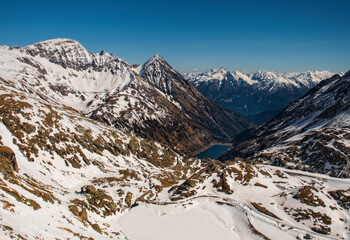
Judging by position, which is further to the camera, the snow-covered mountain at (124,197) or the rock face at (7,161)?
the rock face at (7,161)

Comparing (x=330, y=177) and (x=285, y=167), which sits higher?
(x=285, y=167)

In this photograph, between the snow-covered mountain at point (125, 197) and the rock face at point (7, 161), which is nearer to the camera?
the snow-covered mountain at point (125, 197)

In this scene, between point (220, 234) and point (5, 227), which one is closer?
point (5, 227)

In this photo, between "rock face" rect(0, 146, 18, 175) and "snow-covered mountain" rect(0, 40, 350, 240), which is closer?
"snow-covered mountain" rect(0, 40, 350, 240)

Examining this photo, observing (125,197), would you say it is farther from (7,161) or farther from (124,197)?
(7,161)

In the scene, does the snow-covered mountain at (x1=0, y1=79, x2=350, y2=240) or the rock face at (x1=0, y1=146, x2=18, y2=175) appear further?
the rock face at (x1=0, y1=146, x2=18, y2=175)

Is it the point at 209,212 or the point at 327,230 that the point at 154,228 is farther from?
the point at 327,230

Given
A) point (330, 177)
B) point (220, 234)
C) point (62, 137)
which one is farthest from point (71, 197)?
point (330, 177)

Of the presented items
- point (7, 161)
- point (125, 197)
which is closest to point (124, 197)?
point (125, 197)

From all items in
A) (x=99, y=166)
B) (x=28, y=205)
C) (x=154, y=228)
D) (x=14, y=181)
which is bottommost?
(x=154, y=228)

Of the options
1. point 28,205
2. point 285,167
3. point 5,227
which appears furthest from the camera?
point 285,167

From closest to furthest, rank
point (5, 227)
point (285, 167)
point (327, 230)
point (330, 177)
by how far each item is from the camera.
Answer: point (5, 227), point (327, 230), point (330, 177), point (285, 167)
